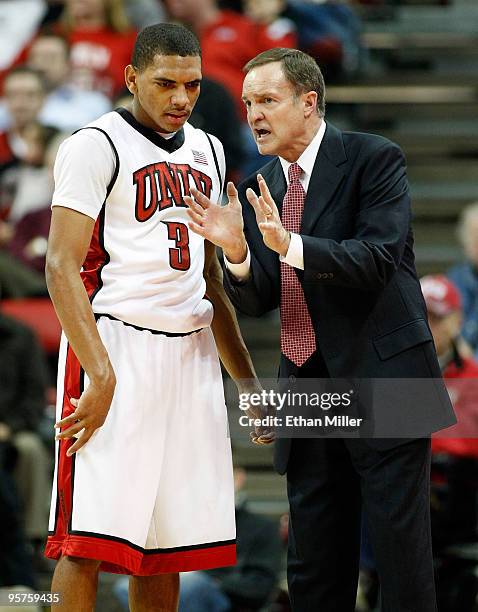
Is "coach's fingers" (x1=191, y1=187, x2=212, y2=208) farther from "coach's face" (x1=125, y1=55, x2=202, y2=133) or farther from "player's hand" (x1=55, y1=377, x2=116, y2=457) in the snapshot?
"player's hand" (x1=55, y1=377, x2=116, y2=457)

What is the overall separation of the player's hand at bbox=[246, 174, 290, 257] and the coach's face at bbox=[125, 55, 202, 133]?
39 cm

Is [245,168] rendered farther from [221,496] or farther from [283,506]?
[221,496]

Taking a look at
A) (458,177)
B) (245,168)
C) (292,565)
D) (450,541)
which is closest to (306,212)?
(292,565)

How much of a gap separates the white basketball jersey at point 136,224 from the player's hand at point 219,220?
0.17m

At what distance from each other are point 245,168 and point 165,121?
3882 mm

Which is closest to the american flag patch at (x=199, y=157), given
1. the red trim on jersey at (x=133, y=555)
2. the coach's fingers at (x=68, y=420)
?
the coach's fingers at (x=68, y=420)

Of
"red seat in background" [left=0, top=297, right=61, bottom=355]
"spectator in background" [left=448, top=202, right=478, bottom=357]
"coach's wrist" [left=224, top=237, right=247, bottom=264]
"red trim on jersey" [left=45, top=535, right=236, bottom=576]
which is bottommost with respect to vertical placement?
"red trim on jersey" [left=45, top=535, right=236, bottom=576]

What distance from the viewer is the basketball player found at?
366 cm

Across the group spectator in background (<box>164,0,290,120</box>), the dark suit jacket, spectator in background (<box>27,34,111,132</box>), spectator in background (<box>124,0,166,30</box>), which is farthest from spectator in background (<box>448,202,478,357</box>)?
the dark suit jacket

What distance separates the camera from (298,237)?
3629 mm

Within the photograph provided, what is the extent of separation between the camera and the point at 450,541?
227 inches

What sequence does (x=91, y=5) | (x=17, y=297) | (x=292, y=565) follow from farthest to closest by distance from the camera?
(x=91, y=5), (x=17, y=297), (x=292, y=565)

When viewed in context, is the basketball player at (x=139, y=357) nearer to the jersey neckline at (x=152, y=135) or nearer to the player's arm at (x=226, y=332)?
the jersey neckline at (x=152, y=135)

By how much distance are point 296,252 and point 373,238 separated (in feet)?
0.78
